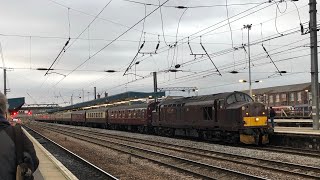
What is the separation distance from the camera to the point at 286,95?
9056 centimetres

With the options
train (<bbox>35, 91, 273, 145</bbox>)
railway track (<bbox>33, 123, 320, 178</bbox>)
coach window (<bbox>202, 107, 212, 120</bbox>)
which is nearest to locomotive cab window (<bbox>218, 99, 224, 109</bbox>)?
train (<bbox>35, 91, 273, 145</bbox>)

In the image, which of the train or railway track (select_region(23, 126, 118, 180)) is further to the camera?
the train

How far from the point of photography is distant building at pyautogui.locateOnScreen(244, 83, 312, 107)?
84.9 metres

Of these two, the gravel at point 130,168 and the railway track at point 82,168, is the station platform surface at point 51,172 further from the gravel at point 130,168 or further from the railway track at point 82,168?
the gravel at point 130,168

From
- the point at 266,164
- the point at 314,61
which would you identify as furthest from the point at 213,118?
the point at 266,164

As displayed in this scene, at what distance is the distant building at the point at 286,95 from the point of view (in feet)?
278

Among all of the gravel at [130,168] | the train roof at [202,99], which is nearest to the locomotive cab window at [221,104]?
the train roof at [202,99]

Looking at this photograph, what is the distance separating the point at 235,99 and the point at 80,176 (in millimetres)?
11660

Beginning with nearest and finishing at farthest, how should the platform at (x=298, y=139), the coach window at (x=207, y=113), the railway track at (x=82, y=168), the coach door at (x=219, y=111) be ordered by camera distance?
1. the railway track at (x=82, y=168)
2. the platform at (x=298, y=139)
3. the coach door at (x=219, y=111)
4. the coach window at (x=207, y=113)

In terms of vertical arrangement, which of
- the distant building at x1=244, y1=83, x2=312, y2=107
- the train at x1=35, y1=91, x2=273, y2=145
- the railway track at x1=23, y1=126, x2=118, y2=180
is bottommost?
the railway track at x1=23, y1=126, x2=118, y2=180

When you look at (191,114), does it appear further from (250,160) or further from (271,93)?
(271,93)

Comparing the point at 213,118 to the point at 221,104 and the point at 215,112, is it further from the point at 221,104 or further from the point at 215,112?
the point at 221,104

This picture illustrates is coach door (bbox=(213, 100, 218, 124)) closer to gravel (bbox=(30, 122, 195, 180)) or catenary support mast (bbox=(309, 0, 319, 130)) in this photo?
catenary support mast (bbox=(309, 0, 319, 130))

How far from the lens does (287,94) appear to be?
90.2 m
